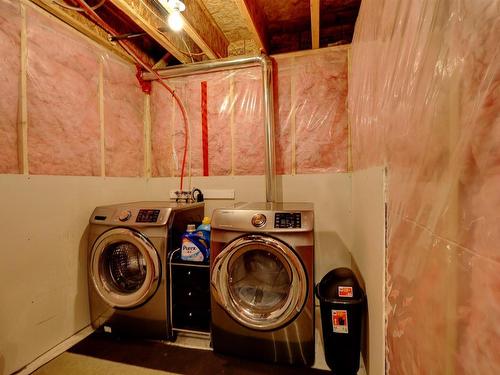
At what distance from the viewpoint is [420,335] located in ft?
2.34

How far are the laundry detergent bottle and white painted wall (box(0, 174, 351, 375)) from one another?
2.63 feet

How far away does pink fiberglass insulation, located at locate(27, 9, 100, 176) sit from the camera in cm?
167

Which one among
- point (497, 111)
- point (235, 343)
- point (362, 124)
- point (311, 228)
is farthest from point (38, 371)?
point (362, 124)

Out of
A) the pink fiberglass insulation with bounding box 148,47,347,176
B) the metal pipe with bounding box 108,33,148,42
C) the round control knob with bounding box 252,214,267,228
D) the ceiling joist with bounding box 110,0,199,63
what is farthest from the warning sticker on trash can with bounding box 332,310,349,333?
the metal pipe with bounding box 108,33,148,42

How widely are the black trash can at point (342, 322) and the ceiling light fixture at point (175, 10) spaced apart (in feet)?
6.78

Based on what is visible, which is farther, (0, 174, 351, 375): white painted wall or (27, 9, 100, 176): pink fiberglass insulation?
(27, 9, 100, 176): pink fiberglass insulation

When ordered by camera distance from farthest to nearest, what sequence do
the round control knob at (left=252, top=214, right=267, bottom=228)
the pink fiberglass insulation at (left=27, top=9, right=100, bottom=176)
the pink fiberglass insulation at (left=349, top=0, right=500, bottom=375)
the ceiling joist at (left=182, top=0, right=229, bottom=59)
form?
the ceiling joist at (left=182, top=0, right=229, bottom=59) → the pink fiberglass insulation at (left=27, top=9, right=100, bottom=176) → the round control knob at (left=252, top=214, right=267, bottom=228) → the pink fiberglass insulation at (left=349, top=0, right=500, bottom=375)

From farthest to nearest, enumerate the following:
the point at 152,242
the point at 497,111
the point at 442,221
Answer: the point at 152,242
the point at 442,221
the point at 497,111

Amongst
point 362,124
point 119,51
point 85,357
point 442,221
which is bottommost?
point 85,357

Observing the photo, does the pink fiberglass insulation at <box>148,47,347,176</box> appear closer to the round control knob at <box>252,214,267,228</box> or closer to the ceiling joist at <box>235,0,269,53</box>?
the ceiling joist at <box>235,0,269,53</box>

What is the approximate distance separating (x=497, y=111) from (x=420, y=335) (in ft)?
2.02

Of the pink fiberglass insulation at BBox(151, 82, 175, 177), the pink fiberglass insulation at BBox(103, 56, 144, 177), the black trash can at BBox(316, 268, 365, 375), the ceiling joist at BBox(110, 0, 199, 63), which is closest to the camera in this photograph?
the black trash can at BBox(316, 268, 365, 375)

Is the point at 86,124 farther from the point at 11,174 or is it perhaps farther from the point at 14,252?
the point at 14,252

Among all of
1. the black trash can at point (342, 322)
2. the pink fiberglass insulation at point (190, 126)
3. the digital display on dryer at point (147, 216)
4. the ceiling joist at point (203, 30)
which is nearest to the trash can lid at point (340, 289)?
the black trash can at point (342, 322)
